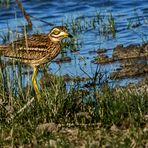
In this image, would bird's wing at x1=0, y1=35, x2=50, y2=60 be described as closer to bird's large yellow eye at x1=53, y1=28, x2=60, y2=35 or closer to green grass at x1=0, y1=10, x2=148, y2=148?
bird's large yellow eye at x1=53, y1=28, x2=60, y2=35

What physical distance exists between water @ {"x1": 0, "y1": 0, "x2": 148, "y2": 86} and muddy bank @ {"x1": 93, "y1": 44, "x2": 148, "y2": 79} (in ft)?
0.66

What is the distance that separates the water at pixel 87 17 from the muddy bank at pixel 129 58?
203 millimetres

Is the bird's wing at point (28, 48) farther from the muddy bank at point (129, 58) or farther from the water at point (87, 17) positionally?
the muddy bank at point (129, 58)

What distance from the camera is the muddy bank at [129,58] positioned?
42.5ft

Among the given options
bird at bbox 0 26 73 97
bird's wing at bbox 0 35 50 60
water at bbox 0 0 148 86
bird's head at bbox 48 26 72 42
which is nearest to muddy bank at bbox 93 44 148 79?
water at bbox 0 0 148 86

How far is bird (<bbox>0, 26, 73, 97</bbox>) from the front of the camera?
11.0 m

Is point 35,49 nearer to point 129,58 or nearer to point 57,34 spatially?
point 57,34

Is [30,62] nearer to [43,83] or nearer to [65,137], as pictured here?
[43,83]

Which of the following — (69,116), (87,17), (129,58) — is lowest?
(87,17)

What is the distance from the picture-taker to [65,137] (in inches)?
311

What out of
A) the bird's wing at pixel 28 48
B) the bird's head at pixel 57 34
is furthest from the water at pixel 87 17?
the bird's wing at pixel 28 48

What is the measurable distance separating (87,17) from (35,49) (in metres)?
7.99

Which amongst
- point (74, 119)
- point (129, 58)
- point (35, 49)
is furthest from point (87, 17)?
point (74, 119)

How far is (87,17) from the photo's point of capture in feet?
63.3
